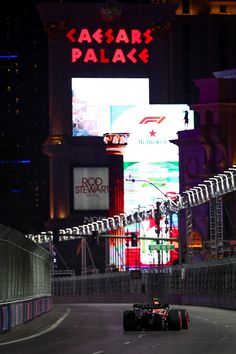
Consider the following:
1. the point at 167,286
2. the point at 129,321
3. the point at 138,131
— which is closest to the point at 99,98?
the point at 138,131

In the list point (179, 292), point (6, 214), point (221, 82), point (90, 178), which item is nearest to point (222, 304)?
point (179, 292)

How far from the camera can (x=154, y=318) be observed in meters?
50.1

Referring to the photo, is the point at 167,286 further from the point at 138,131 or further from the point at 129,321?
the point at 138,131

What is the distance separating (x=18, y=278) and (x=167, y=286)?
5639 centimetres

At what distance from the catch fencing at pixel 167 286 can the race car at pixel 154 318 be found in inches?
1076

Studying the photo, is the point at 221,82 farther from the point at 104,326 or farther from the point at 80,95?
the point at 104,326

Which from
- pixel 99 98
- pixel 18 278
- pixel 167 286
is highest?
pixel 99 98

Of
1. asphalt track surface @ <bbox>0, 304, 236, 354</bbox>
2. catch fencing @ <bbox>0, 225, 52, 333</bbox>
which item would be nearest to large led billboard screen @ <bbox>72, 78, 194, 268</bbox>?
catch fencing @ <bbox>0, 225, 52, 333</bbox>

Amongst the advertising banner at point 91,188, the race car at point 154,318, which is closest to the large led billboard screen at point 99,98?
the advertising banner at point 91,188

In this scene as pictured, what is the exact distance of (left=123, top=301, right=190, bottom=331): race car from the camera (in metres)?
49.9

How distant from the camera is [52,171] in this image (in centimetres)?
19562

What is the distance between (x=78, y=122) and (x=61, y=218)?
16219 mm

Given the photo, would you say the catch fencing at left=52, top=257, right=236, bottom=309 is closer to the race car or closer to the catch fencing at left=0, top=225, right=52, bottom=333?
the catch fencing at left=0, top=225, right=52, bottom=333

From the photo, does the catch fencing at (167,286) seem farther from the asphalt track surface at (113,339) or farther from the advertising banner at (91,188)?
the advertising banner at (91,188)
